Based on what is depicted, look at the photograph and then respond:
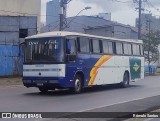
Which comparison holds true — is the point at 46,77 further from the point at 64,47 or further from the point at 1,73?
the point at 1,73

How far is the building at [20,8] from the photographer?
162 feet

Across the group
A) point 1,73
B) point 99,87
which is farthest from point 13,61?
point 99,87

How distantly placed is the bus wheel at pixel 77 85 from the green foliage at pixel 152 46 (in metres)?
38.4

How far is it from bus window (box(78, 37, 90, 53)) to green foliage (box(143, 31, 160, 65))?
124 ft

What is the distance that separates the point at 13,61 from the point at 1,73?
1806mm

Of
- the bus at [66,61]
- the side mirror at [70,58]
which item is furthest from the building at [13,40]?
the side mirror at [70,58]

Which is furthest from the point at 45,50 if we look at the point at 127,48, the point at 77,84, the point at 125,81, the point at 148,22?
the point at 148,22

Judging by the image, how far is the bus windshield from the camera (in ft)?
60.1

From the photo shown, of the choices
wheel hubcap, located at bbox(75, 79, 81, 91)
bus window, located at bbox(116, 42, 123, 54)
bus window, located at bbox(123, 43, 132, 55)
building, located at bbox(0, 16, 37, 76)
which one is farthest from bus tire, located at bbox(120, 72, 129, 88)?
building, located at bbox(0, 16, 37, 76)

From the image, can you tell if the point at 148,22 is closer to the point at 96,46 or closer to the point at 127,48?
the point at 127,48

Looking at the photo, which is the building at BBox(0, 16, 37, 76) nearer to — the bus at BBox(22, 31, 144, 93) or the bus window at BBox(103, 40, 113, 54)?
the bus window at BBox(103, 40, 113, 54)

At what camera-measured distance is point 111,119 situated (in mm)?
10492

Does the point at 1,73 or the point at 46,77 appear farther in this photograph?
the point at 1,73

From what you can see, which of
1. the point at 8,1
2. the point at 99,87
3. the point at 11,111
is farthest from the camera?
the point at 8,1
